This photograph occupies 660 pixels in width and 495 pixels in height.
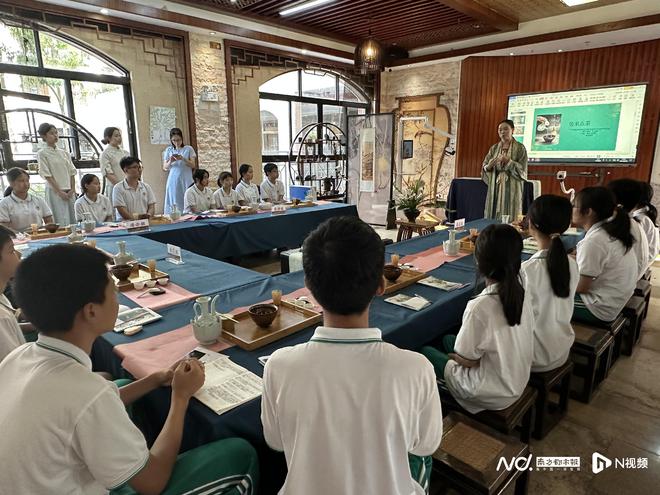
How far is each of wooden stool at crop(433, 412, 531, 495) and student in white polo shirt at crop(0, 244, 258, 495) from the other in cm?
64

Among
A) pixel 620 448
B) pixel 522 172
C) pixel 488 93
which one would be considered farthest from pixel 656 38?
pixel 620 448

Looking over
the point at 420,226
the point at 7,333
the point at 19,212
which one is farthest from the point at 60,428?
the point at 420,226

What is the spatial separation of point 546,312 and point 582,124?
5798 millimetres

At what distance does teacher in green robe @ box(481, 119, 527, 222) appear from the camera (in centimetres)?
450

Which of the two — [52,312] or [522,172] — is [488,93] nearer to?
[522,172]

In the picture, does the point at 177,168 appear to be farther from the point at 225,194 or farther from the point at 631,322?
the point at 631,322

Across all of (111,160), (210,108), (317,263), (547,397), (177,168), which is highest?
(210,108)

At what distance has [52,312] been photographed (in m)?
0.87

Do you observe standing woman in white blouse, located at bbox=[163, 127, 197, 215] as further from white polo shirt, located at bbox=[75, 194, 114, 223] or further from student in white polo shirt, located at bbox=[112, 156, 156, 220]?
white polo shirt, located at bbox=[75, 194, 114, 223]

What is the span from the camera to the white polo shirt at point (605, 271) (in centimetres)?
226

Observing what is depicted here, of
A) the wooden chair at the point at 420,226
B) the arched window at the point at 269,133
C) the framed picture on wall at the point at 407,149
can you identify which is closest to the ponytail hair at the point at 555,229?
the wooden chair at the point at 420,226

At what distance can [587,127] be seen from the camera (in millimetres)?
6258

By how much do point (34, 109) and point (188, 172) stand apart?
1.81 meters

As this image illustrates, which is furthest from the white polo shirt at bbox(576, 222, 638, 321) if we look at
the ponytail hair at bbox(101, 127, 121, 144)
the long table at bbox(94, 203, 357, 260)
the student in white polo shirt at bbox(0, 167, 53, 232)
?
the ponytail hair at bbox(101, 127, 121, 144)
